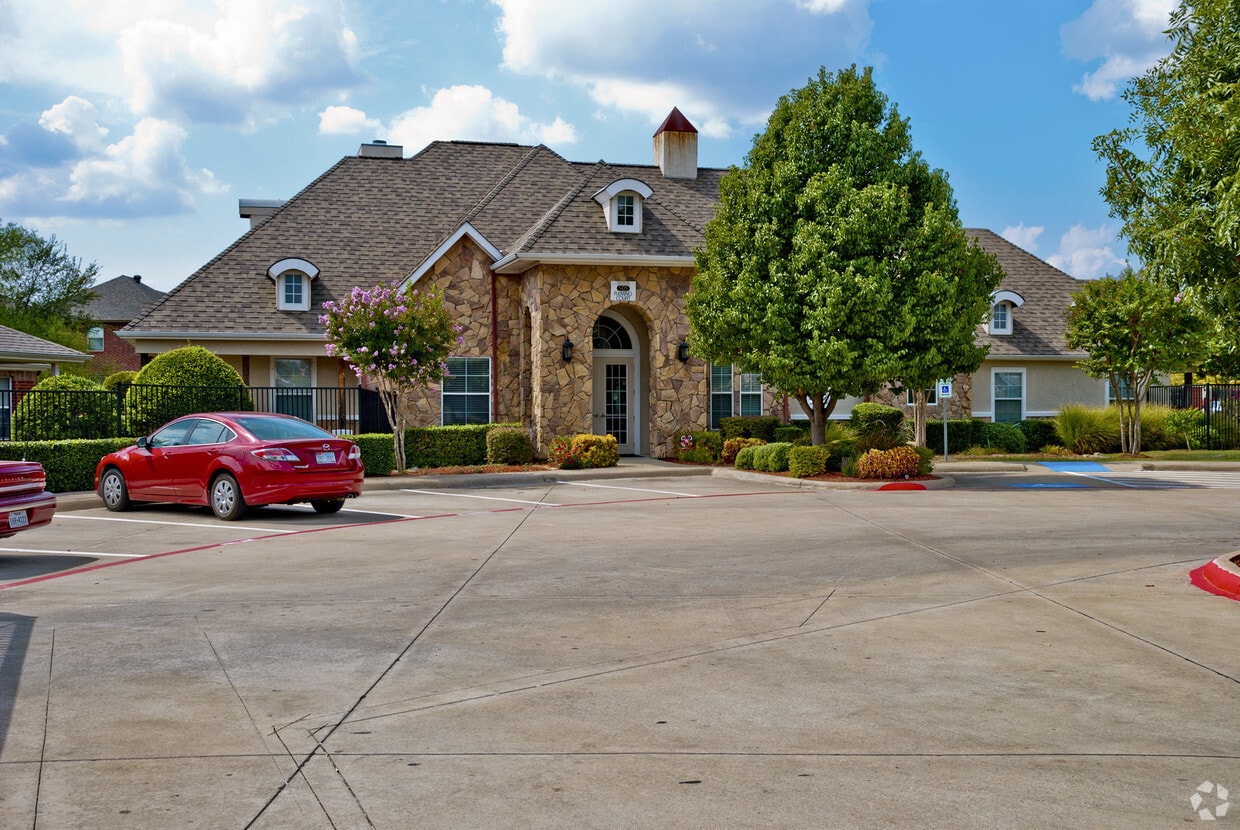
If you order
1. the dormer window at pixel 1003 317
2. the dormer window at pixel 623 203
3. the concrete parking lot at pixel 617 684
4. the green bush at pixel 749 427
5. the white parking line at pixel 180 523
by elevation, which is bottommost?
the concrete parking lot at pixel 617 684

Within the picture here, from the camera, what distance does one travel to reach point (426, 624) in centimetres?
851

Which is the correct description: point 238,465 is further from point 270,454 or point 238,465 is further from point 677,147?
point 677,147

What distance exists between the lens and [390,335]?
24.7m

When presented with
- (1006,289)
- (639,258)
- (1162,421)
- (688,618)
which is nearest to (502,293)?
(639,258)

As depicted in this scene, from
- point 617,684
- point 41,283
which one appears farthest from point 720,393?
point 41,283

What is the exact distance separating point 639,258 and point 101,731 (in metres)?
23.5

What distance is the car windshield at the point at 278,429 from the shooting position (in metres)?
16.6

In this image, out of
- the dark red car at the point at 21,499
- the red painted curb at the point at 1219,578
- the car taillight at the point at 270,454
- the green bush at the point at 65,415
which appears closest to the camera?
the red painted curb at the point at 1219,578

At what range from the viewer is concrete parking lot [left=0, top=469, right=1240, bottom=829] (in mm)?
4773

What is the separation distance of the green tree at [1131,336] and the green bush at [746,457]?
11.5 metres

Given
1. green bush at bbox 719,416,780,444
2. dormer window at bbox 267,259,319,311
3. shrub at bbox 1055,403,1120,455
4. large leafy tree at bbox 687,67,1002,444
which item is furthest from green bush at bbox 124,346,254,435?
shrub at bbox 1055,403,1120,455

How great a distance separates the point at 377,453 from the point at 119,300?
58945 mm

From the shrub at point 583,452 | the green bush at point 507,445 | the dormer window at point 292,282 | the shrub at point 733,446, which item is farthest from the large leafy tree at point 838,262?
the dormer window at point 292,282

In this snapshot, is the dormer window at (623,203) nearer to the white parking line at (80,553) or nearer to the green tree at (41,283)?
the white parking line at (80,553)
